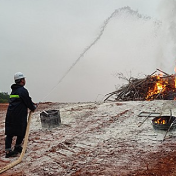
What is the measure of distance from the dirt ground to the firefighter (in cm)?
42

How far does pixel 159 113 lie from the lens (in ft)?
25.1

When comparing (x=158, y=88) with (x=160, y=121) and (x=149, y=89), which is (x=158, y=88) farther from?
(x=160, y=121)

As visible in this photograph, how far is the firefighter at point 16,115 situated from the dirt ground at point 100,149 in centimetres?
42

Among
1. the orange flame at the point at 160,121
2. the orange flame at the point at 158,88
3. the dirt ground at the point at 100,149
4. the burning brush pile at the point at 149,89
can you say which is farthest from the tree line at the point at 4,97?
the orange flame at the point at 160,121

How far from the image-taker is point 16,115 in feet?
16.0

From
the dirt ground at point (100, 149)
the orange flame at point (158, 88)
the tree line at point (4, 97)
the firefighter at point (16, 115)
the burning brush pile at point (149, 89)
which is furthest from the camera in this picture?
the tree line at point (4, 97)

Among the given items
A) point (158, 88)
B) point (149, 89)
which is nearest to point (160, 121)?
point (158, 88)

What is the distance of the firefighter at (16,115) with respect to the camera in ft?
16.0

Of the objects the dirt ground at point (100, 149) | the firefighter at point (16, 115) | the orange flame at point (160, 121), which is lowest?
the dirt ground at point (100, 149)

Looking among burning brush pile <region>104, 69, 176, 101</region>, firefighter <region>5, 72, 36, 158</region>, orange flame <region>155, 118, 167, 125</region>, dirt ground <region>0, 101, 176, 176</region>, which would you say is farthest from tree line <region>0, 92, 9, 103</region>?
orange flame <region>155, 118, 167, 125</region>

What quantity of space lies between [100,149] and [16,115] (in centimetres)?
224

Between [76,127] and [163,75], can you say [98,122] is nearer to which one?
[76,127]

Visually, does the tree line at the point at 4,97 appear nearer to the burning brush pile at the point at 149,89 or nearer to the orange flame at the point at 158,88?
the burning brush pile at the point at 149,89

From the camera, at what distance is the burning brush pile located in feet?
36.0
